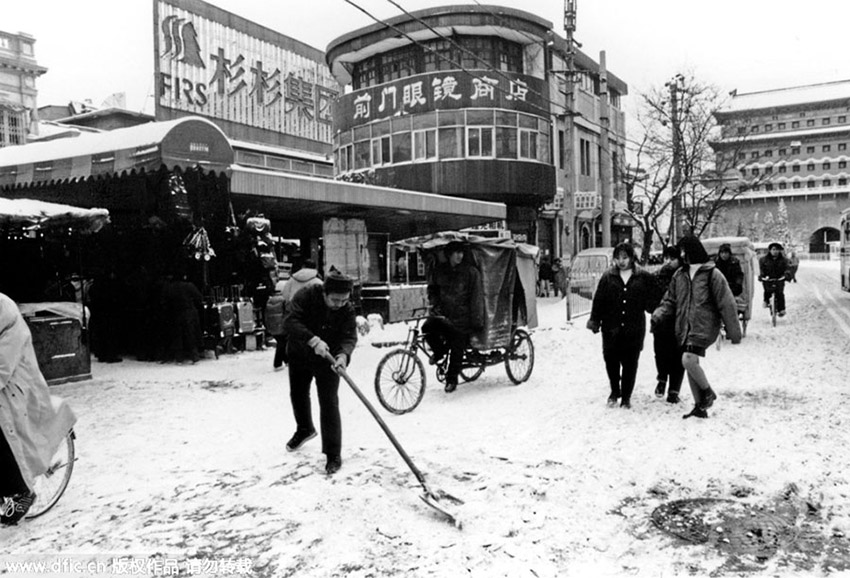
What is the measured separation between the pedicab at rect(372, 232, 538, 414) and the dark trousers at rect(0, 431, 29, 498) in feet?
13.2

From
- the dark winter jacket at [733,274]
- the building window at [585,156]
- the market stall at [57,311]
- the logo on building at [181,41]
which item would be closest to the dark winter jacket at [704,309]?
the dark winter jacket at [733,274]

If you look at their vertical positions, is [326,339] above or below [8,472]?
above

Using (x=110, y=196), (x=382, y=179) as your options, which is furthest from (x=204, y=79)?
(x=110, y=196)

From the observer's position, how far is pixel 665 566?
3756mm

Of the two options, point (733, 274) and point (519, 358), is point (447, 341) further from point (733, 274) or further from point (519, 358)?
point (733, 274)

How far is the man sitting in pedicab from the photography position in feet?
28.0

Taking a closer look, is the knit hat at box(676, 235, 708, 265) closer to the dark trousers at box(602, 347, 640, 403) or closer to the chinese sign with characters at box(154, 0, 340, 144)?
the dark trousers at box(602, 347, 640, 403)

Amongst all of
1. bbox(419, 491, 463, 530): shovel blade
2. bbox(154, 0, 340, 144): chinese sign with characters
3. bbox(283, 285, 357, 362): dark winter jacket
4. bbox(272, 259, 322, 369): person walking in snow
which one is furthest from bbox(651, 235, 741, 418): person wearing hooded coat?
bbox(154, 0, 340, 144): chinese sign with characters

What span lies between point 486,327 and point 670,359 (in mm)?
2271

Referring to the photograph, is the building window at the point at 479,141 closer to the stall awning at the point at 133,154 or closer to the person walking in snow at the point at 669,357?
the stall awning at the point at 133,154

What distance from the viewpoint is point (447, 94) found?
27.3 meters

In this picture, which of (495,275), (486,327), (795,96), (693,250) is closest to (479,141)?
(495,275)

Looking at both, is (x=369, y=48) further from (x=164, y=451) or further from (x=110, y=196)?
(x=164, y=451)

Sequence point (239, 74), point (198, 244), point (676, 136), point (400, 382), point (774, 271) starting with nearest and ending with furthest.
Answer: point (400, 382)
point (198, 244)
point (774, 271)
point (239, 74)
point (676, 136)
